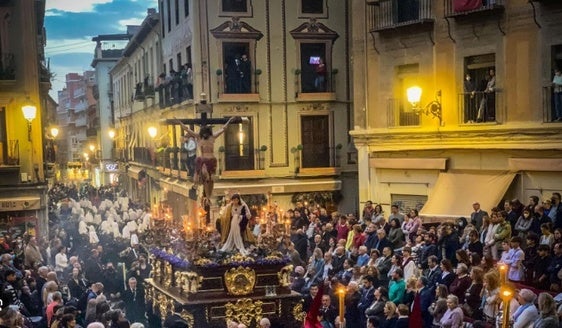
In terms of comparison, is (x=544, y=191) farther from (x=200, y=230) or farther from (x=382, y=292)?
(x=200, y=230)

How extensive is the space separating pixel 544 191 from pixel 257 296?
9606 mm

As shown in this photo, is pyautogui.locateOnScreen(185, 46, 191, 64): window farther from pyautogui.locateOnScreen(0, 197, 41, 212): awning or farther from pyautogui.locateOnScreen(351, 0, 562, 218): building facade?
pyautogui.locateOnScreen(0, 197, 41, 212): awning

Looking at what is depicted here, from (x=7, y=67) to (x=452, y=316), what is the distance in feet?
68.1

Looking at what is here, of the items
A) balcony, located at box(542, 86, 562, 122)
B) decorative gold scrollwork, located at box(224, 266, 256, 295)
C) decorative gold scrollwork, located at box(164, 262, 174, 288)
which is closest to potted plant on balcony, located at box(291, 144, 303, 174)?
balcony, located at box(542, 86, 562, 122)

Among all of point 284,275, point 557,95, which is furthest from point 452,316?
point 557,95

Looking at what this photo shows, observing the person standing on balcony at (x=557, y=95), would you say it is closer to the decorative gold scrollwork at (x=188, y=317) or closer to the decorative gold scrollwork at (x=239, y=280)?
the decorative gold scrollwork at (x=239, y=280)

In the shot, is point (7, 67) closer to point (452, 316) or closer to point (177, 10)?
point (177, 10)

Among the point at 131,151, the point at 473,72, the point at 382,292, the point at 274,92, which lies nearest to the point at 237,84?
the point at 274,92

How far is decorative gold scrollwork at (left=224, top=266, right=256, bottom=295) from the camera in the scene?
1555 cm

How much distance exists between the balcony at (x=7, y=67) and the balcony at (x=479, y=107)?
52.3 feet

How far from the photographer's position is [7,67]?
2816cm

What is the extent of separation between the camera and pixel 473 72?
23.5 meters

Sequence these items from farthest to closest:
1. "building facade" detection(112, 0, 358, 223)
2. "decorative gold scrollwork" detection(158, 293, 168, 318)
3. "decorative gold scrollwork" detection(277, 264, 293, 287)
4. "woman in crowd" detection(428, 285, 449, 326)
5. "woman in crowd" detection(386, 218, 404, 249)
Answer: "building facade" detection(112, 0, 358, 223) < "woman in crowd" detection(386, 218, 404, 249) < "decorative gold scrollwork" detection(158, 293, 168, 318) < "decorative gold scrollwork" detection(277, 264, 293, 287) < "woman in crowd" detection(428, 285, 449, 326)

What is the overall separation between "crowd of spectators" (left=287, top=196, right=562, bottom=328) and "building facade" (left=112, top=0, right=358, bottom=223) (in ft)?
36.1
